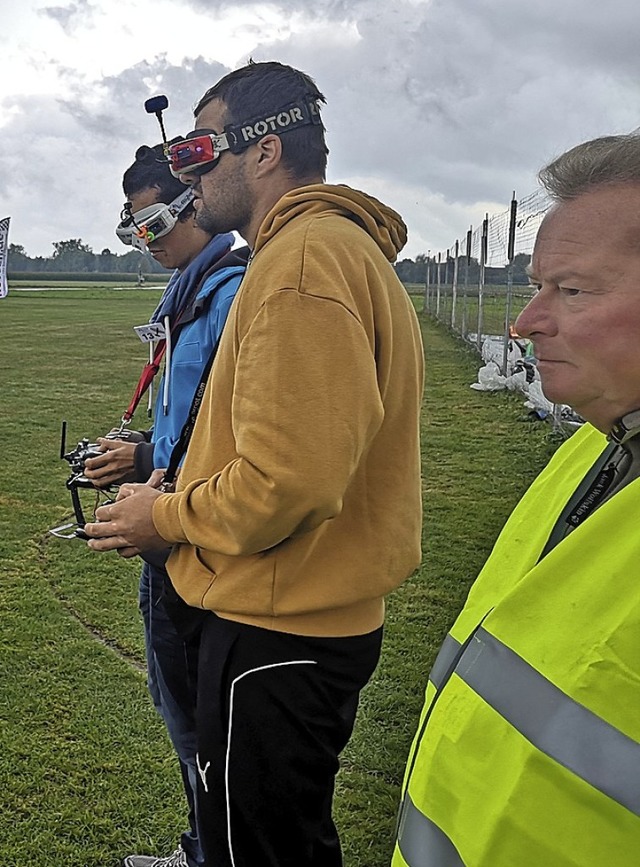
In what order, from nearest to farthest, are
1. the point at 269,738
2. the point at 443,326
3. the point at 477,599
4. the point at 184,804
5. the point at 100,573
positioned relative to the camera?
the point at 477,599
the point at 269,738
the point at 184,804
the point at 100,573
the point at 443,326

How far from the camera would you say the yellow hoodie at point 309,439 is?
1.90 meters

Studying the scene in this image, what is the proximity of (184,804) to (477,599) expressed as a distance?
2515mm

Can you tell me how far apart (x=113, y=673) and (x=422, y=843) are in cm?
364

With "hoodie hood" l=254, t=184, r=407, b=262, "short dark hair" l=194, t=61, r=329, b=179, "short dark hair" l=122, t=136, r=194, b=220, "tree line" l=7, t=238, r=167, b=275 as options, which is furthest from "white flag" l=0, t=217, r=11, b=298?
"tree line" l=7, t=238, r=167, b=275

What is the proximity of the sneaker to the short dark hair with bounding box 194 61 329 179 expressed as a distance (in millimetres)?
2340

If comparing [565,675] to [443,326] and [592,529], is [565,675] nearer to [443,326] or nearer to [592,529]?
[592,529]

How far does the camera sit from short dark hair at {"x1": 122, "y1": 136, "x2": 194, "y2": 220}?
3.21 meters

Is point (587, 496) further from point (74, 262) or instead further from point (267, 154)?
point (74, 262)

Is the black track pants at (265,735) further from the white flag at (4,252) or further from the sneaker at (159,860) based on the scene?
the white flag at (4,252)

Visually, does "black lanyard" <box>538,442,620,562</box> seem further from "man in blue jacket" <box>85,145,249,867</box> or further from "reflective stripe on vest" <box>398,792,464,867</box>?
"man in blue jacket" <box>85,145,249,867</box>

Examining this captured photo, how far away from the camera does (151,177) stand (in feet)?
10.7

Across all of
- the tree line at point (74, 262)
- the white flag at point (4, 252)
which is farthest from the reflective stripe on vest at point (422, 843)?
the tree line at point (74, 262)

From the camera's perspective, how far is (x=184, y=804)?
359 cm

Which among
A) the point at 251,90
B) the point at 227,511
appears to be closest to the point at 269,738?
the point at 227,511
